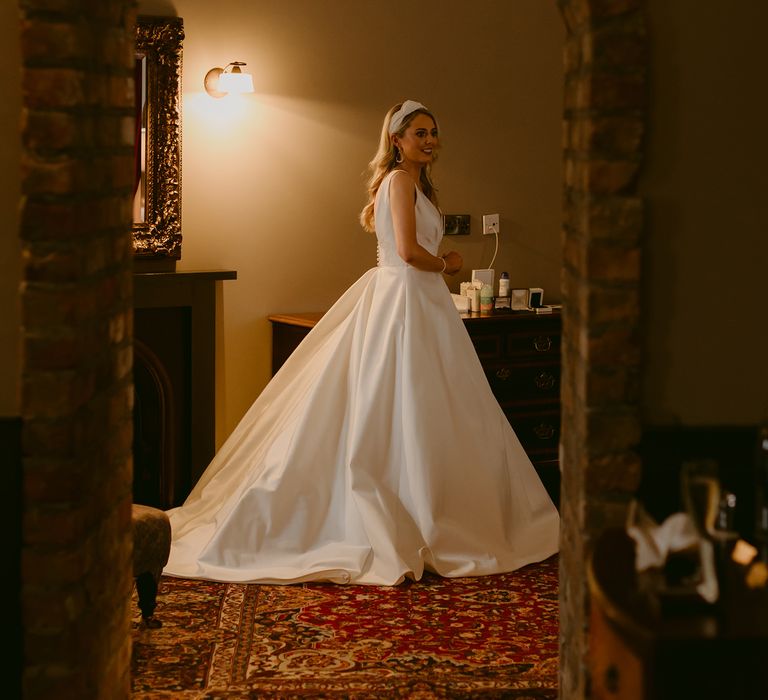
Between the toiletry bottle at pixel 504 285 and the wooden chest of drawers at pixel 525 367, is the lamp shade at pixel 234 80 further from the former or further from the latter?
the toiletry bottle at pixel 504 285

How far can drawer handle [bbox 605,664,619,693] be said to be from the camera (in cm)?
186

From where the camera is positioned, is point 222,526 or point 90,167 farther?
point 222,526

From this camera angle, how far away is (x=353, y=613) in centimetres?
423

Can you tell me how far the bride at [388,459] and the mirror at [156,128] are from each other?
3.31 ft

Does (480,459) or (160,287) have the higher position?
(160,287)

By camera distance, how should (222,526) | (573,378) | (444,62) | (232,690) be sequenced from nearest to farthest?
(573,378)
(232,690)
(222,526)
(444,62)

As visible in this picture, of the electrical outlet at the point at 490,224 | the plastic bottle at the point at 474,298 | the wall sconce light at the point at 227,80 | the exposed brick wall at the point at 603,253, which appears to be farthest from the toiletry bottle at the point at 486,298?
the exposed brick wall at the point at 603,253

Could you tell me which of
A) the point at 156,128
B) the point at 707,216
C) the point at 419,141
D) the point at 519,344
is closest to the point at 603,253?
the point at 707,216

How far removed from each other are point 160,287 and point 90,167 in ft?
10.1

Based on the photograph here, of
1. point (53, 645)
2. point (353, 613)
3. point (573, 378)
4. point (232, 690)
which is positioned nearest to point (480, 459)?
point (353, 613)

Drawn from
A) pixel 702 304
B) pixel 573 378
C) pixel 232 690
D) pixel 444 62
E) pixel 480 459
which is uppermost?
pixel 444 62

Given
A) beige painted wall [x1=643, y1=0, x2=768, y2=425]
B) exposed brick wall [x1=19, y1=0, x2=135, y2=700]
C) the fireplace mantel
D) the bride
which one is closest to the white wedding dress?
the bride

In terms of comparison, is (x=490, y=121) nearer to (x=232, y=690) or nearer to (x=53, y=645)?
(x=232, y=690)

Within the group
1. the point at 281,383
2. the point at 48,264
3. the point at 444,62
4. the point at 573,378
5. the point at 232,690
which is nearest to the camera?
the point at 48,264
